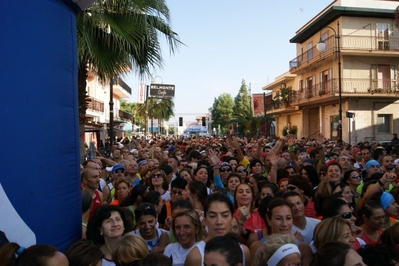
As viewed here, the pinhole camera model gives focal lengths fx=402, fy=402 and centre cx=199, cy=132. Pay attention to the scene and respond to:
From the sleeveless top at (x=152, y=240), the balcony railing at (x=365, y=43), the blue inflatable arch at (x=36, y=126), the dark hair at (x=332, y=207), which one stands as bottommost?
the sleeveless top at (x=152, y=240)

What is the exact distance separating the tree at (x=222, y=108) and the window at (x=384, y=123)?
5363 centimetres

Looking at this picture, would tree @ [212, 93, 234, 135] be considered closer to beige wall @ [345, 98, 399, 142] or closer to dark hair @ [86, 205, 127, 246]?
beige wall @ [345, 98, 399, 142]

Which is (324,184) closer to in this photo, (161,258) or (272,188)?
(272,188)

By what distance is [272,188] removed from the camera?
209 inches

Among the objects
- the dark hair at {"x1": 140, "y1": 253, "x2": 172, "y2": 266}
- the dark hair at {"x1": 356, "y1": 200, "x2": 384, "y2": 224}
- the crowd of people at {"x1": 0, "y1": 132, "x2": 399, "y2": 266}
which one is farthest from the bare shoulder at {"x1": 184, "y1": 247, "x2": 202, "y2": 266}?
the dark hair at {"x1": 356, "y1": 200, "x2": 384, "y2": 224}

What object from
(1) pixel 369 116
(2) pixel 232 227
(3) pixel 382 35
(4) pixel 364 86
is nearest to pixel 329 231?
(2) pixel 232 227

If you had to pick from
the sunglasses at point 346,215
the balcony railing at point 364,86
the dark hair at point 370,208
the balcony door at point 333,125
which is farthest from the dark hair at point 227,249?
the balcony door at point 333,125

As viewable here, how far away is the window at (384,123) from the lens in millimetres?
29594

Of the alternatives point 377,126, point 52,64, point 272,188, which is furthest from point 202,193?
point 377,126

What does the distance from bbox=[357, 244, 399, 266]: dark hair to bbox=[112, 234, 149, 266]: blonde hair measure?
5.69ft

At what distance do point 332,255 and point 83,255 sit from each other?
1.83 metres

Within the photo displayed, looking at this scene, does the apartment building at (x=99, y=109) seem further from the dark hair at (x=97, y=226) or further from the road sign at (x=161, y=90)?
the dark hair at (x=97, y=226)

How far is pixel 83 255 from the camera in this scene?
9.91ft

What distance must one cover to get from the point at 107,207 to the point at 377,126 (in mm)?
29063
